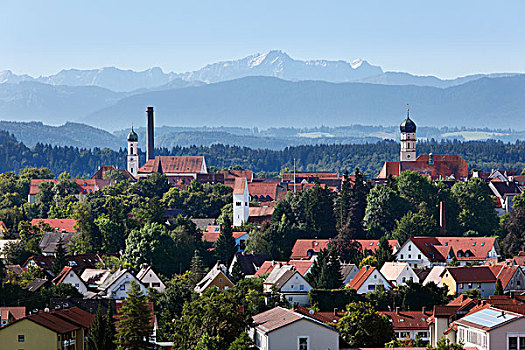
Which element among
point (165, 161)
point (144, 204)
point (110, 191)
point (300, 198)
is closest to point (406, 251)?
point (300, 198)

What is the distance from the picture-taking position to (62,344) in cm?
4881

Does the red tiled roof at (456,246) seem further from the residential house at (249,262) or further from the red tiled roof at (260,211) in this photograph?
the red tiled roof at (260,211)

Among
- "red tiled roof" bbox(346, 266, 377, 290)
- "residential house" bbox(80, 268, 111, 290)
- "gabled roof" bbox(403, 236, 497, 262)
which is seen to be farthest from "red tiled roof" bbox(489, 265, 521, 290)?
"residential house" bbox(80, 268, 111, 290)

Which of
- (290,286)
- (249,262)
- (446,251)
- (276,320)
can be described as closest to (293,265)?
(290,286)

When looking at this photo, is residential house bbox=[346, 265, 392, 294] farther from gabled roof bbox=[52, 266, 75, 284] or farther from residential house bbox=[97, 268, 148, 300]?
gabled roof bbox=[52, 266, 75, 284]

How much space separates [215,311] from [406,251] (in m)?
33.0

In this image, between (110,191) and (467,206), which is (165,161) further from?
(467,206)

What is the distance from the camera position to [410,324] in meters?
58.3

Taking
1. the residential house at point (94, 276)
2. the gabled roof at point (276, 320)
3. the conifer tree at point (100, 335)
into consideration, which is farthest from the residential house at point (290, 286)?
the conifer tree at point (100, 335)

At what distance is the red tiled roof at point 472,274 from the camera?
6888 cm

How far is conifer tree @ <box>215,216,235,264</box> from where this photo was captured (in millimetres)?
81250

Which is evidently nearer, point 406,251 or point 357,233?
point 406,251

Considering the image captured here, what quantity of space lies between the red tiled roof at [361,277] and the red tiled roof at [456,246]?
8.02 m

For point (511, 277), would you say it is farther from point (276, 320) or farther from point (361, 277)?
point (276, 320)
